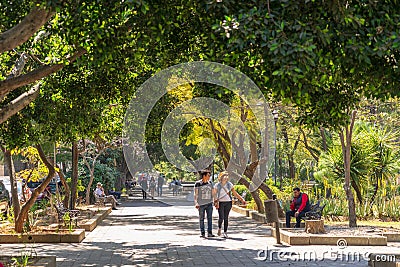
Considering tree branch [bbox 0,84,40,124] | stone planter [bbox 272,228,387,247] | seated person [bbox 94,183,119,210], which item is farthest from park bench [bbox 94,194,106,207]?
tree branch [bbox 0,84,40,124]

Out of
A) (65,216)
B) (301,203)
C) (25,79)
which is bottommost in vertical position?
(65,216)

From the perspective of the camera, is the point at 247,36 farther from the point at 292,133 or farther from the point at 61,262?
the point at 292,133

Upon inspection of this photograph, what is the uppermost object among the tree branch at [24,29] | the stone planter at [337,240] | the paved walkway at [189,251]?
the tree branch at [24,29]

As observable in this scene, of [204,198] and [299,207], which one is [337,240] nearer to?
[299,207]

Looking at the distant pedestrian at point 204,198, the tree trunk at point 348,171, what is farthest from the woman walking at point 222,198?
the tree trunk at point 348,171

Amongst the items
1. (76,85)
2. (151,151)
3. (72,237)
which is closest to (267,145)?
(72,237)

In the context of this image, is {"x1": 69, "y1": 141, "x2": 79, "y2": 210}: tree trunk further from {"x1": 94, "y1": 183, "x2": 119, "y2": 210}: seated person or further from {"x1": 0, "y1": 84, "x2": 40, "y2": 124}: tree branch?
{"x1": 0, "y1": 84, "x2": 40, "y2": 124}: tree branch

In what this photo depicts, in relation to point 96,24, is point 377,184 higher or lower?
lower

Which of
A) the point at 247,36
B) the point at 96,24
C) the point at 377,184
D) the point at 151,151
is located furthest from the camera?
the point at 151,151

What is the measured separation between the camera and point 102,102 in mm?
14828

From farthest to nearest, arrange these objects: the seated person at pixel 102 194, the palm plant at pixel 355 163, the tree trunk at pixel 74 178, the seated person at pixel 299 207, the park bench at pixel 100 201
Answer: the seated person at pixel 102 194 → the park bench at pixel 100 201 → the tree trunk at pixel 74 178 → the palm plant at pixel 355 163 → the seated person at pixel 299 207

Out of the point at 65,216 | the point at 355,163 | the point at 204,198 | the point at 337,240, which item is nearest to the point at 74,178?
the point at 65,216

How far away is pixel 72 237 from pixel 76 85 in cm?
477

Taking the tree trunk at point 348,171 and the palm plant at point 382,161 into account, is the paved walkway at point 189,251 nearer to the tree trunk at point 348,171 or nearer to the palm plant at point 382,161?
the tree trunk at point 348,171
